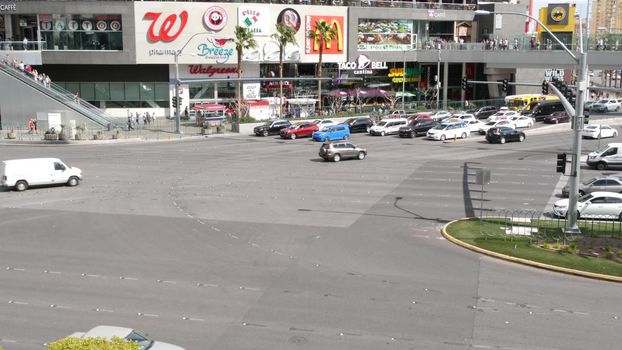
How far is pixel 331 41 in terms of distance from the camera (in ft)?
278

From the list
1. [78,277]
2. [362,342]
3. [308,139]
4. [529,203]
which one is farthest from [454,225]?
[308,139]

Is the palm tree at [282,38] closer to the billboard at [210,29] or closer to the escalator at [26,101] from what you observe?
the billboard at [210,29]

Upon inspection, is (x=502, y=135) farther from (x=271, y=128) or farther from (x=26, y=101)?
(x=26, y=101)

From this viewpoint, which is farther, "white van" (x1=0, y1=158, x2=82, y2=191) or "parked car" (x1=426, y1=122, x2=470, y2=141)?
"parked car" (x1=426, y1=122, x2=470, y2=141)

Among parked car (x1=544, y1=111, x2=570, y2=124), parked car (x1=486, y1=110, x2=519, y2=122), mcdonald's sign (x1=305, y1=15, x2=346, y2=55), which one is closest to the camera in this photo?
parked car (x1=486, y1=110, x2=519, y2=122)

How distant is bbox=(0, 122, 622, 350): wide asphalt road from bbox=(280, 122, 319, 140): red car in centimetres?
1952

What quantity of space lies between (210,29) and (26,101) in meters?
21.9

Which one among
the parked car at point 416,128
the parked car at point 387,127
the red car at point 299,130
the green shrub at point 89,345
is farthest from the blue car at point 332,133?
the green shrub at point 89,345

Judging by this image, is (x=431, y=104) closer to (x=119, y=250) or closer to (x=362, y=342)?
(x=119, y=250)

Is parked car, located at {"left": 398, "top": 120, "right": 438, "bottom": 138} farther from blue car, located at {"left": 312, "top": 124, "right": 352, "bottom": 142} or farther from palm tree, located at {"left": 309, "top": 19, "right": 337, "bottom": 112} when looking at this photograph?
palm tree, located at {"left": 309, "top": 19, "right": 337, "bottom": 112}

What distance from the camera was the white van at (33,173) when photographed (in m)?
36.2

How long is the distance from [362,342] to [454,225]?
13.1 metres

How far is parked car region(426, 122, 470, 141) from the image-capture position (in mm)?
59031

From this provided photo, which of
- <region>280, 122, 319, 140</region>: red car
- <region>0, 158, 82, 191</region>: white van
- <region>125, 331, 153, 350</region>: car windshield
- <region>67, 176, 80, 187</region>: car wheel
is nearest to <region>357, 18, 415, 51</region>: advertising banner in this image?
<region>280, 122, 319, 140</region>: red car
